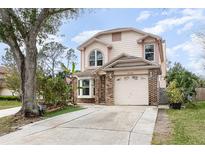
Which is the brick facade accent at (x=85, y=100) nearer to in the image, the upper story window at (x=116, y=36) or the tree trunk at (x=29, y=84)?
the upper story window at (x=116, y=36)

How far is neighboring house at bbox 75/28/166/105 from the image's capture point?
58.5 feet

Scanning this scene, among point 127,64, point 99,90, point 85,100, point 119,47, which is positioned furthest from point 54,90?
point 119,47

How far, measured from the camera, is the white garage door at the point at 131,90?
1788 cm

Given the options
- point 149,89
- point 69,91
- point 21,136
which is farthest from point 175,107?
point 21,136

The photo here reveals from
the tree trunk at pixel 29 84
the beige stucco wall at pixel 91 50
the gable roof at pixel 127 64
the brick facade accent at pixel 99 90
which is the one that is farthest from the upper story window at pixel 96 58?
the tree trunk at pixel 29 84

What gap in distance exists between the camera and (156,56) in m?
20.5

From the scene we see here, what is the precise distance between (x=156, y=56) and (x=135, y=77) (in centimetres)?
354

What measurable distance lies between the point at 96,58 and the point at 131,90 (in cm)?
566

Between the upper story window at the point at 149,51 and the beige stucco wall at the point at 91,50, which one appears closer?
the upper story window at the point at 149,51

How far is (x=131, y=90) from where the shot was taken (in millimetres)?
18359

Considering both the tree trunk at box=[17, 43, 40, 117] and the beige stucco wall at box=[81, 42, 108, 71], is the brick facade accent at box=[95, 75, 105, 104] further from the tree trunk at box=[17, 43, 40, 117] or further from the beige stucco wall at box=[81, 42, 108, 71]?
the tree trunk at box=[17, 43, 40, 117]

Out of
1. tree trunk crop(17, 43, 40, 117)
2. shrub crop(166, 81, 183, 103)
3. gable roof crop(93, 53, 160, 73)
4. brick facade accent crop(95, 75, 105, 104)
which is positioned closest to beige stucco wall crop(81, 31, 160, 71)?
brick facade accent crop(95, 75, 105, 104)

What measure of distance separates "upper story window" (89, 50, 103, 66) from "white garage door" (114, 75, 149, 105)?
413cm

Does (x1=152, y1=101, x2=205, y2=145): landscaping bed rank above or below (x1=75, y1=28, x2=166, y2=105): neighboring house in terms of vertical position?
below
